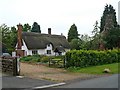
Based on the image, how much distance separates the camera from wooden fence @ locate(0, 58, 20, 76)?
21.8m

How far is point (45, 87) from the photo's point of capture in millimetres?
16203

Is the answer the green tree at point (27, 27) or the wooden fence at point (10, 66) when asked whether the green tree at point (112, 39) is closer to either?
the wooden fence at point (10, 66)

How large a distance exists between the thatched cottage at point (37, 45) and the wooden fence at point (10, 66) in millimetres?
36255

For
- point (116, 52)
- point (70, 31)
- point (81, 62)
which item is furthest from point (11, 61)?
point (70, 31)

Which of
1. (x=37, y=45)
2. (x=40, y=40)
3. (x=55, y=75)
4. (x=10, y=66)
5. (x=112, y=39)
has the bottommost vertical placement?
(x=55, y=75)

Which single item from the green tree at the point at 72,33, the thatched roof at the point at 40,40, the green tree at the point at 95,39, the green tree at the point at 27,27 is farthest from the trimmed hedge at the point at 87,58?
the green tree at the point at 27,27

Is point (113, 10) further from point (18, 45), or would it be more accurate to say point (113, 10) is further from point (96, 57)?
point (96, 57)

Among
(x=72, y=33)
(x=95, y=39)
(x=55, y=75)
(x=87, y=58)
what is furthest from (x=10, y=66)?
(x=72, y=33)

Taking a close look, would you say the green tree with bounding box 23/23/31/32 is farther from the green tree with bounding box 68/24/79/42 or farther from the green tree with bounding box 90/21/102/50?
the green tree with bounding box 90/21/102/50

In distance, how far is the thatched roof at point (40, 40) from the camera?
62216 mm

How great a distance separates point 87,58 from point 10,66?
10.5 metres

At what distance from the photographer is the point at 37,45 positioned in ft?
207

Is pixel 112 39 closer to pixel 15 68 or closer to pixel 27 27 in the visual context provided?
pixel 15 68

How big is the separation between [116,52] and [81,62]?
10582 millimetres
